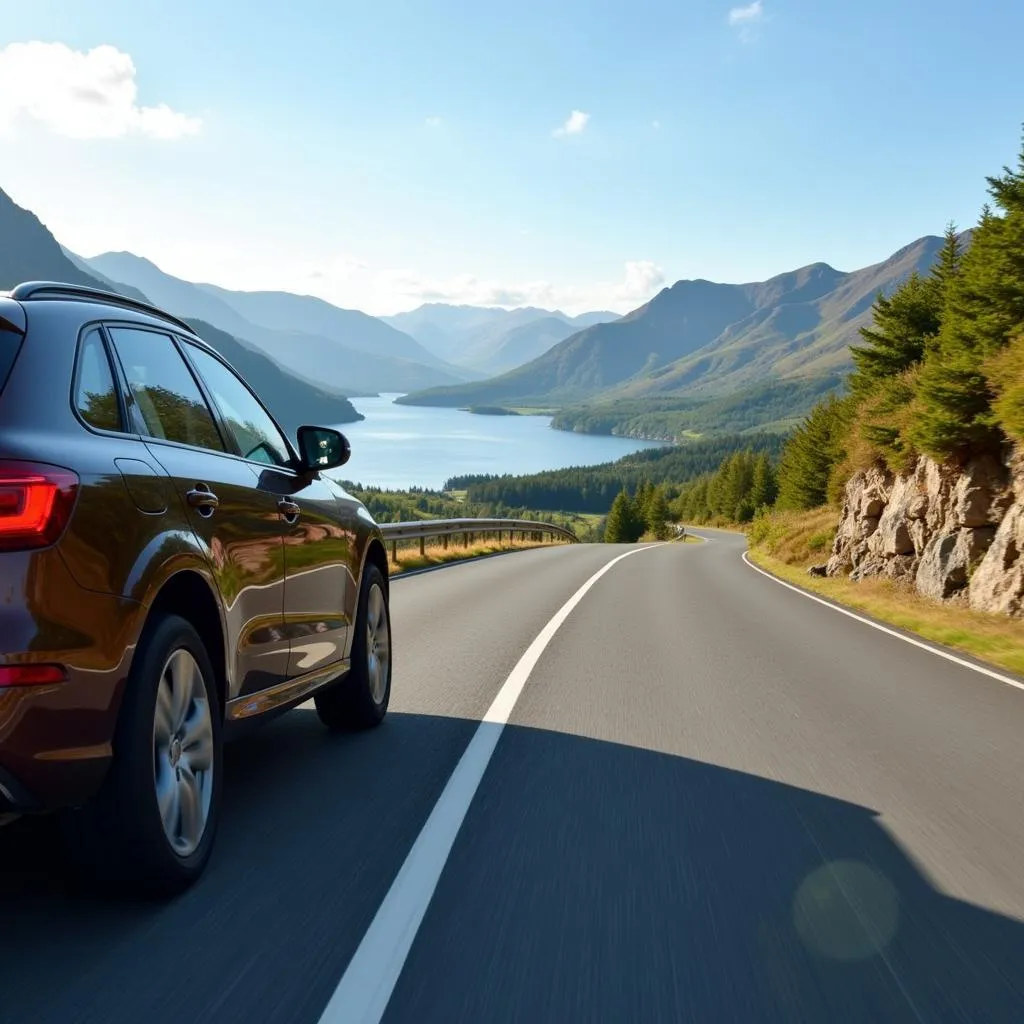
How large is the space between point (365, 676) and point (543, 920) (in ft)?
9.06

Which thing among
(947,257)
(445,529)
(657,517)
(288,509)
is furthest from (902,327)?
(657,517)

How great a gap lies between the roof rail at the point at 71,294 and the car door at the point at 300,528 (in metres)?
0.26

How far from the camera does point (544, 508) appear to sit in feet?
623

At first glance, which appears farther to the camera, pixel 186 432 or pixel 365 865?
pixel 186 432

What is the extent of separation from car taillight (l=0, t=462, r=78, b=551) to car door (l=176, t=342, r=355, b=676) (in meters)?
1.72

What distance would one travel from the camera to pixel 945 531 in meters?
21.1

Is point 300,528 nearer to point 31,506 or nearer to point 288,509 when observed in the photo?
point 288,509

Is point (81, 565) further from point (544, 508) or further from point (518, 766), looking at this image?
point (544, 508)

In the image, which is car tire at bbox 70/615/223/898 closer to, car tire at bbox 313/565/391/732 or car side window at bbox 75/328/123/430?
car side window at bbox 75/328/123/430

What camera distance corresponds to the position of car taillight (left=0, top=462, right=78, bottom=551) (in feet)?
9.34

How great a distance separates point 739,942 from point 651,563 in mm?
27430

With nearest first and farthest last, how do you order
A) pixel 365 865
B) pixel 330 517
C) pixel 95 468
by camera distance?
pixel 95 468
pixel 365 865
pixel 330 517

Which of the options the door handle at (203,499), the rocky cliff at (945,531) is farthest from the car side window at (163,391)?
the rocky cliff at (945,531)

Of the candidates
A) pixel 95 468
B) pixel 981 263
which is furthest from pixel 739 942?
pixel 981 263
